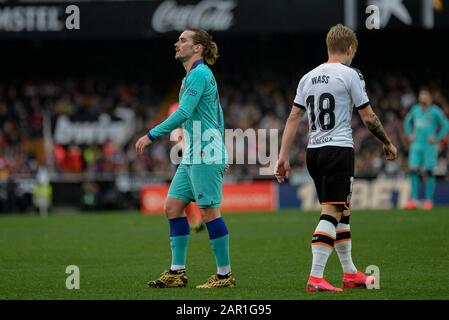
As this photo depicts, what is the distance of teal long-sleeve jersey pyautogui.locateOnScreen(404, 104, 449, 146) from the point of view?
69.2 feet

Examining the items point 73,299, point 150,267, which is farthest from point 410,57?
point 73,299

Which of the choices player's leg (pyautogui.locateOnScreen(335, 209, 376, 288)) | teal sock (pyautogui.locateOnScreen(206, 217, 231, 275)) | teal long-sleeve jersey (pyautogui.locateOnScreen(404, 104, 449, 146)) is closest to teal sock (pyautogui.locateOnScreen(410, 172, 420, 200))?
teal long-sleeve jersey (pyautogui.locateOnScreen(404, 104, 449, 146))

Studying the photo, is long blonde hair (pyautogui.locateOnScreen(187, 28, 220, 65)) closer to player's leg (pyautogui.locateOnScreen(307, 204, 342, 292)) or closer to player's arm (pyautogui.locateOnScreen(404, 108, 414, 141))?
player's leg (pyautogui.locateOnScreen(307, 204, 342, 292))

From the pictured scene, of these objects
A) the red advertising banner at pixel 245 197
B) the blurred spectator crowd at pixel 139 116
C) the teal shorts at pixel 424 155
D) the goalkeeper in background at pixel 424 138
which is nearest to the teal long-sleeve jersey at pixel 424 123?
the goalkeeper in background at pixel 424 138

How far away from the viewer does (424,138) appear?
21.3m

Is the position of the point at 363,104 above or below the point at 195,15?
below

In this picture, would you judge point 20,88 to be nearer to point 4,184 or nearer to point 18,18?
point 18,18

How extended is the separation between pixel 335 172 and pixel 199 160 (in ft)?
4.50

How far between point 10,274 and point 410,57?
83.5 feet

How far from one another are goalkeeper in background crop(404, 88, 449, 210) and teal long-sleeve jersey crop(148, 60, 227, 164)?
40.5 ft

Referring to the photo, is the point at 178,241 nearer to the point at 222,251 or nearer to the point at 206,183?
the point at 222,251

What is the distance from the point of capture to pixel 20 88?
115ft

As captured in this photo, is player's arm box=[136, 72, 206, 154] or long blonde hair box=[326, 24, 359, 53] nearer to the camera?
long blonde hair box=[326, 24, 359, 53]

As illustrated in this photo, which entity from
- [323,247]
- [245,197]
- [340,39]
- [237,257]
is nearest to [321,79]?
[340,39]
